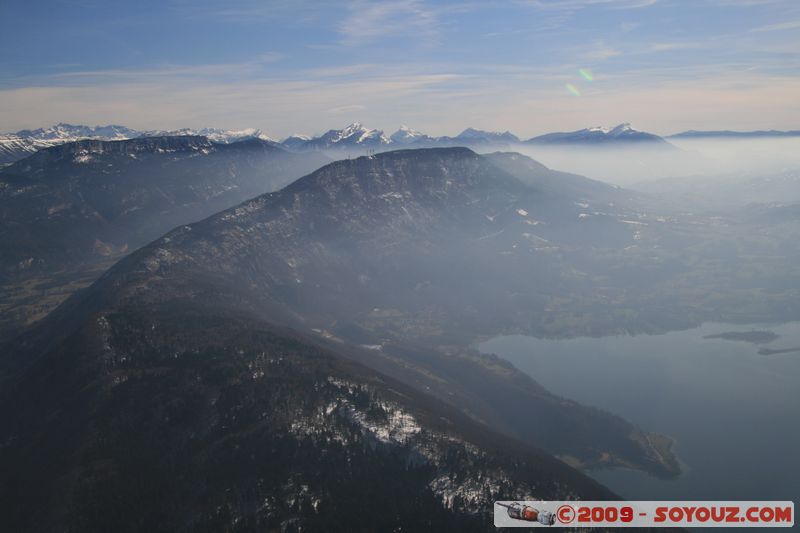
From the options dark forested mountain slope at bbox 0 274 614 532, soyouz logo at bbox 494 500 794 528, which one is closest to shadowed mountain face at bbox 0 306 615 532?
dark forested mountain slope at bbox 0 274 614 532

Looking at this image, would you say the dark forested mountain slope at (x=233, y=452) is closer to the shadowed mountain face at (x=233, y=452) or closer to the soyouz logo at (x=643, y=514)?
the shadowed mountain face at (x=233, y=452)

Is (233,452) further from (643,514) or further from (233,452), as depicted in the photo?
(643,514)

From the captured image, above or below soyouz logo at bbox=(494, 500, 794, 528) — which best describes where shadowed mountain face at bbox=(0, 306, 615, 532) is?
above

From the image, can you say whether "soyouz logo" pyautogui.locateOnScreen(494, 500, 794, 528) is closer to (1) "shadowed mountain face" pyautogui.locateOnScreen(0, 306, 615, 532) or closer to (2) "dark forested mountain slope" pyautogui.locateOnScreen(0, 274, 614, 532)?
(2) "dark forested mountain slope" pyautogui.locateOnScreen(0, 274, 614, 532)

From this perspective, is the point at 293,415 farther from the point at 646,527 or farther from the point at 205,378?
the point at 646,527

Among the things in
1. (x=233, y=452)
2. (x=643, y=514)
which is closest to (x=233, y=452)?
(x=233, y=452)

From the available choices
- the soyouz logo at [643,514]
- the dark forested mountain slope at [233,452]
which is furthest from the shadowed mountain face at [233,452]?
the soyouz logo at [643,514]

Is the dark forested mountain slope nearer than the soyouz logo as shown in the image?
Yes

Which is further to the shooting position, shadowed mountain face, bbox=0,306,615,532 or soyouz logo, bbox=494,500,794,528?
soyouz logo, bbox=494,500,794,528
